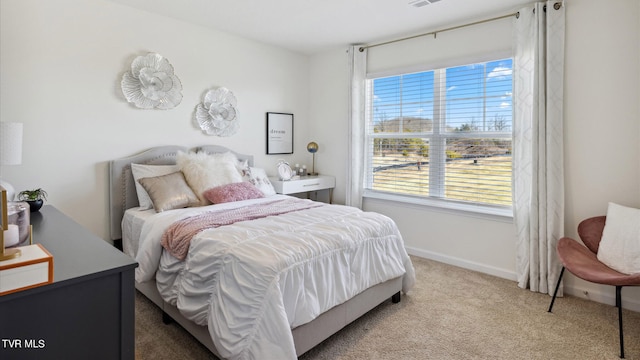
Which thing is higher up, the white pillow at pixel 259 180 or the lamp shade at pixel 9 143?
the lamp shade at pixel 9 143

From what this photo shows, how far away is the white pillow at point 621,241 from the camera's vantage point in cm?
226

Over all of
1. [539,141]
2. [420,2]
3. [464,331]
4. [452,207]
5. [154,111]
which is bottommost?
[464,331]

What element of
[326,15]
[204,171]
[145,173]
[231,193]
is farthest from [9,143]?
[326,15]

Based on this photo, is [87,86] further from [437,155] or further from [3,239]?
[437,155]

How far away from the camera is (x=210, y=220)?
2371 mm

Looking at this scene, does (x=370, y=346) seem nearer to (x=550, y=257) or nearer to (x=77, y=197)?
(x=550, y=257)

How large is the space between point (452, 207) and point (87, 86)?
11.4ft

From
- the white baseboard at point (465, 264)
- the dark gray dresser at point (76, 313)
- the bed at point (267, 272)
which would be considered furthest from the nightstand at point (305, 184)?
the dark gray dresser at point (76, 313)

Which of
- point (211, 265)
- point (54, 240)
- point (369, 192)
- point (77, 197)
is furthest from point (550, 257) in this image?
point (77, 197)

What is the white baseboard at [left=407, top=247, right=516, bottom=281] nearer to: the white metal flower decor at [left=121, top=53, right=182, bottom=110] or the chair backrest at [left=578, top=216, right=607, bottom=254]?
the chair backrest at [left=578, top=216, right=607, bottom=254]

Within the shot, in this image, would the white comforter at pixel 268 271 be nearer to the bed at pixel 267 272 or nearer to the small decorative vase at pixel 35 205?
the bed at pixel 267 272

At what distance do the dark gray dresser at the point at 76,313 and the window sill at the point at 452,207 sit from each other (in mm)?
3084

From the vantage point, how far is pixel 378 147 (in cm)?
420

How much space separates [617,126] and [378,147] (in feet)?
7.16
